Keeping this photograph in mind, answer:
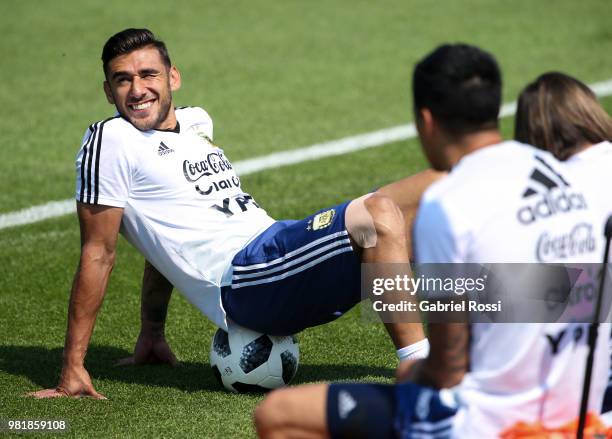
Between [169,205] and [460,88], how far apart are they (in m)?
2.76

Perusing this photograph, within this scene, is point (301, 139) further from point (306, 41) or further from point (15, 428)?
point (15, 428)

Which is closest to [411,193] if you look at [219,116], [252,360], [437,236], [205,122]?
[252,360]

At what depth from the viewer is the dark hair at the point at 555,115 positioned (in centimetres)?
416

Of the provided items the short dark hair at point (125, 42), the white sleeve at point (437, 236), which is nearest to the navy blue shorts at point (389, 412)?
the white sleeve at point (437, 236)

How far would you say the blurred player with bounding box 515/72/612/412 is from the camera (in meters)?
4.16

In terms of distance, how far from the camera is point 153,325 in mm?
6500

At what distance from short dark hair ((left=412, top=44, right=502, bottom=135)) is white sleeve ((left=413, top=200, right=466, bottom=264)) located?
0.31 meters

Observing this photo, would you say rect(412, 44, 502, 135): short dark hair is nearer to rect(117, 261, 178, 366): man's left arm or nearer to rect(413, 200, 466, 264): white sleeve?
rect(413, 200, 466, 264): white sleeve

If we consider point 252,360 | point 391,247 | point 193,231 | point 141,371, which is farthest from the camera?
point 141,371

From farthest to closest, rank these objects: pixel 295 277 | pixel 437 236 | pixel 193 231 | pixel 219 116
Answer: pixel 219 116 → pixel 193 231 → pixel 295 277 → pixel 437 236

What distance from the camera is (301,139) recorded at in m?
12.5

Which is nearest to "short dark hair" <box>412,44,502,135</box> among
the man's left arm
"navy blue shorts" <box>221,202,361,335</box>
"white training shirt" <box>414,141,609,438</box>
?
"white training shirt" <box>414,141,609,438</box>

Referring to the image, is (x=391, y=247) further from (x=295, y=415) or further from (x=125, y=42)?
(x=125, y=42)

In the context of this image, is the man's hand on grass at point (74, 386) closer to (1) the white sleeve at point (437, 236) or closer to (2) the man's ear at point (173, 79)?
(2) the man's ear at point (173, 79)
